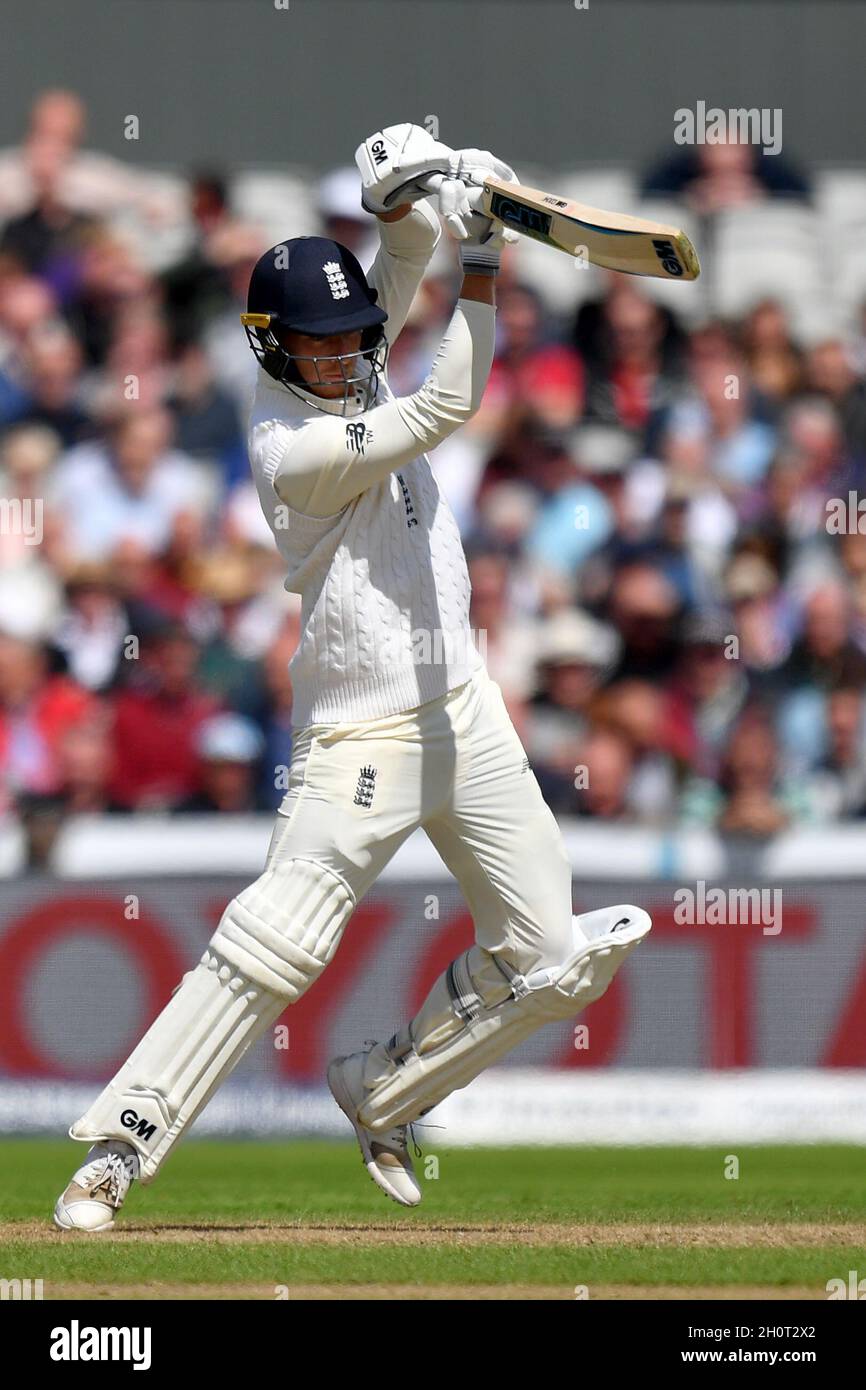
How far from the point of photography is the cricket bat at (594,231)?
4.38 m

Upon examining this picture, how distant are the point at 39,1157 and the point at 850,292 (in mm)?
5053

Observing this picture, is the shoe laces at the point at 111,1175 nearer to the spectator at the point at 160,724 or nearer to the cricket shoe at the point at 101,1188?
the cricket shoe at the point at 101,1188

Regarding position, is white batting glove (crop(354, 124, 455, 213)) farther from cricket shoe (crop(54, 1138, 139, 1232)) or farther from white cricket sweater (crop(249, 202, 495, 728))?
cricket shoe (crop(54, 1138, 139, 1232))

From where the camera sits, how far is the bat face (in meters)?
4.38

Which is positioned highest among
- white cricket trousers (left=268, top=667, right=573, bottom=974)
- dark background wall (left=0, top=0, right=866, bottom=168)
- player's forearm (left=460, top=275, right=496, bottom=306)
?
dark background wall (left=0, top=0, right=866, bottom=168)

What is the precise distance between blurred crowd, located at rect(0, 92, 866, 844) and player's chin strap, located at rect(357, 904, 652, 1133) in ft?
7.85

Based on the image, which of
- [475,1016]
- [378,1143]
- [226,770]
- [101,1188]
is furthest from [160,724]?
[101,1188]

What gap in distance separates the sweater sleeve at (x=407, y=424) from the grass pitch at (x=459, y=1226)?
166cm

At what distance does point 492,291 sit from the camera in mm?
4539

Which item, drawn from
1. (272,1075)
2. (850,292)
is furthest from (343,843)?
(850,292)

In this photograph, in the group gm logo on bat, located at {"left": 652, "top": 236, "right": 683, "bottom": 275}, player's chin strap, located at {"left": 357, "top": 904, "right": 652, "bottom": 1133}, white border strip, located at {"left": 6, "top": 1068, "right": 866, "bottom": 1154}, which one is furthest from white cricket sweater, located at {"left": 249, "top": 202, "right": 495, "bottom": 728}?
white border strip, located at {"left": 6, "top": 1068, "right": 866, "bottom": 1154}

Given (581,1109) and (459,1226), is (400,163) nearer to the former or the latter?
(459,1226)

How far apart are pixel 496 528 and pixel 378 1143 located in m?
3.59

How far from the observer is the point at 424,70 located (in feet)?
32.3
